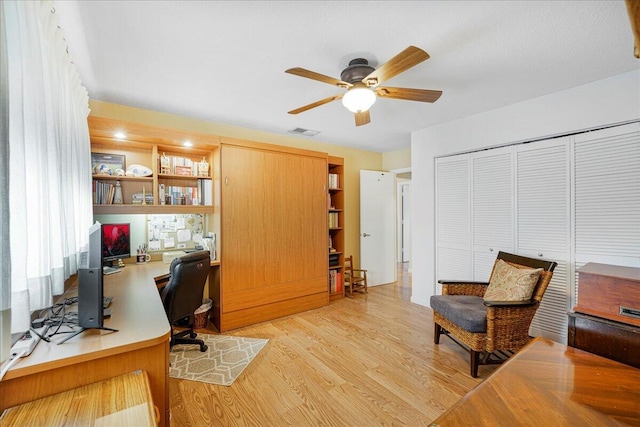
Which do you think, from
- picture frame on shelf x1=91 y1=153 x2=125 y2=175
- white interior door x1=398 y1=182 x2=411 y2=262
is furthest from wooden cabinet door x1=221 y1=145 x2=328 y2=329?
white interior door x1=398 y1=182 x2=411 y2=262

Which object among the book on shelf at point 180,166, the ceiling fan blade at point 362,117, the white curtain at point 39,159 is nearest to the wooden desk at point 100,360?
the white curtain at point 39,159

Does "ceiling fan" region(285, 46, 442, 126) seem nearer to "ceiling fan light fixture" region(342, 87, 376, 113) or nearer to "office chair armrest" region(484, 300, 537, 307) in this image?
"ceiling fan light fixture" region(342, 87, 376, 113)

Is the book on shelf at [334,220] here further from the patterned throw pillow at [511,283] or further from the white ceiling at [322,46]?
the patterned throw pillow at [511,283]

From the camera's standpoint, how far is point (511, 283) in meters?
2.42

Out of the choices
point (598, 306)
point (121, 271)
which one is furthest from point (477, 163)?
point (121, 271)

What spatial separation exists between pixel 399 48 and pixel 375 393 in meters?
2.50

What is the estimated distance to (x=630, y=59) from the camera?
212 centimetres

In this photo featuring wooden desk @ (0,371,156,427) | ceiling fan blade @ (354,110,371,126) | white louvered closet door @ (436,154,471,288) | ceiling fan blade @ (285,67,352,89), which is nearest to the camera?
wooden desk @ (0,371,156,427)

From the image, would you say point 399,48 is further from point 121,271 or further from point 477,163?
point 121,271

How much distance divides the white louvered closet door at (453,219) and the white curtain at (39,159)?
3729 millimetres

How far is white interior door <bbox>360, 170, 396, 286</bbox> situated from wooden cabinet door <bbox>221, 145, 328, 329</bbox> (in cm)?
120

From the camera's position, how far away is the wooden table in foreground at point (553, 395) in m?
0.77

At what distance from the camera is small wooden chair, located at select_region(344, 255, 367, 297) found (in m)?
4.44

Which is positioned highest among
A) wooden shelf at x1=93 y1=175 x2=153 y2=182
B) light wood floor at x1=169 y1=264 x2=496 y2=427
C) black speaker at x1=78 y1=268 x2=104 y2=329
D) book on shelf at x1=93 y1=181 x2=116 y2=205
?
wooden shelf at x1=93 y1=175 x2=153 y2=182
